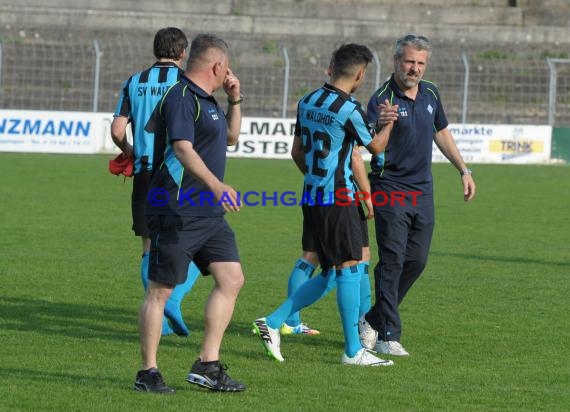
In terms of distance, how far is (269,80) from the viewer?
28.1 metres

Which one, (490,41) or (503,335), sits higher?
(490,41)

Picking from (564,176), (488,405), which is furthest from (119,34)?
(488,405)

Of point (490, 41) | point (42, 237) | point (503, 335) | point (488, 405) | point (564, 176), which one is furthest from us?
point (490, 41)

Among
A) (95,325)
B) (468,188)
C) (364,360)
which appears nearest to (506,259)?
(468,188)

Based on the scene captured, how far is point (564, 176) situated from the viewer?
22.7m

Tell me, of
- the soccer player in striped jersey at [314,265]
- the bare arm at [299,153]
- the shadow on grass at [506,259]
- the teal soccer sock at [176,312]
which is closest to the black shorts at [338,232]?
the soccer player in striped jersey at [314,265]

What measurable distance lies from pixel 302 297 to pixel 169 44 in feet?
6.05

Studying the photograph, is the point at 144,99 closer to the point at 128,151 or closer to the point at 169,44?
the point at 169,44

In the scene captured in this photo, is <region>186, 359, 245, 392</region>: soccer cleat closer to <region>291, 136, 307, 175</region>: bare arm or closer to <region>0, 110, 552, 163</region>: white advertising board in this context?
<region>291, 136, 307, 175</region>: bare arm

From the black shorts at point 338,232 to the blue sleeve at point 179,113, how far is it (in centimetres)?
128

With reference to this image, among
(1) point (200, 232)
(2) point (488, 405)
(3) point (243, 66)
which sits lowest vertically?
(2) point (488, 405)

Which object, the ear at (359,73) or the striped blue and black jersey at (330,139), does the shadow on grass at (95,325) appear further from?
the ear at (359,73)

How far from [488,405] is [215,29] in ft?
91.0

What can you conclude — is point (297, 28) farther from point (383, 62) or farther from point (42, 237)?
point (42, 237)
